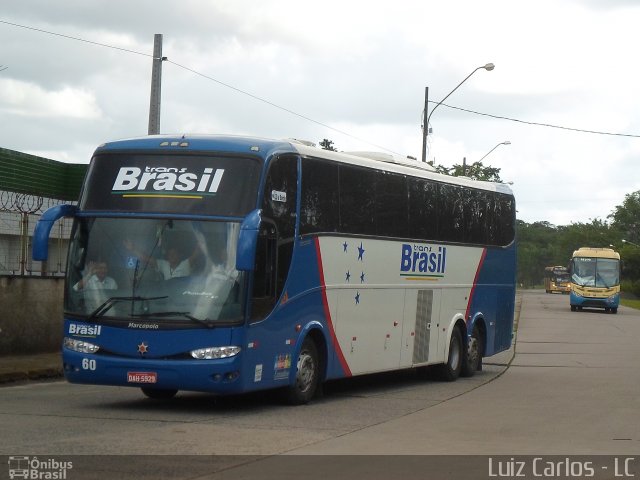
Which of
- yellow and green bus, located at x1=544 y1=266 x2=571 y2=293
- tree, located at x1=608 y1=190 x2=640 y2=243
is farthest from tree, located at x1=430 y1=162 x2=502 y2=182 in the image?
tree, located at x1=608 y1=190 x2=640 y2=243

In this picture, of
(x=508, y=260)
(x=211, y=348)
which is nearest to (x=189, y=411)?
(x=211, y=348)

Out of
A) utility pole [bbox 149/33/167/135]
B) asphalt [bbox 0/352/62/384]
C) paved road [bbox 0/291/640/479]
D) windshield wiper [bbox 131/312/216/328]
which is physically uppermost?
utility pole [bbox 149/33/167/135]

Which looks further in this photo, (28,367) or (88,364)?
(28,367)

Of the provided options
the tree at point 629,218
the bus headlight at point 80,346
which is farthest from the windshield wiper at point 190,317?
the tree at point 629,218

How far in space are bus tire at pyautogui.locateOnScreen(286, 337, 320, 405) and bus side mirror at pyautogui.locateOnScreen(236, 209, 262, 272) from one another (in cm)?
242

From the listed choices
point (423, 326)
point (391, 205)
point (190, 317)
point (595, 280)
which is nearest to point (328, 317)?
point (391, 205)

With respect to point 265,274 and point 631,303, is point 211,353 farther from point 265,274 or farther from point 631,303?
point 631,303

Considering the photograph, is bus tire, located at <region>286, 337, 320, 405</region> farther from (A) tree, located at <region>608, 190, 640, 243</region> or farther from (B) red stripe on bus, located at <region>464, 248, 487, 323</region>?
(A) tree, located at <region>608, 190, 640, 243</region>

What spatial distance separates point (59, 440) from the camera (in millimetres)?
11023

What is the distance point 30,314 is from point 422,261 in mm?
7223

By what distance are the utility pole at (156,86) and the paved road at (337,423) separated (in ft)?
23.3

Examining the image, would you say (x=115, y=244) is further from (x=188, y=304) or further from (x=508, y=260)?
(x=508, y=260)

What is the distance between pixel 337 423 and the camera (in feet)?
44.1

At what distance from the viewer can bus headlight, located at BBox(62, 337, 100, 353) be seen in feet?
45.5
